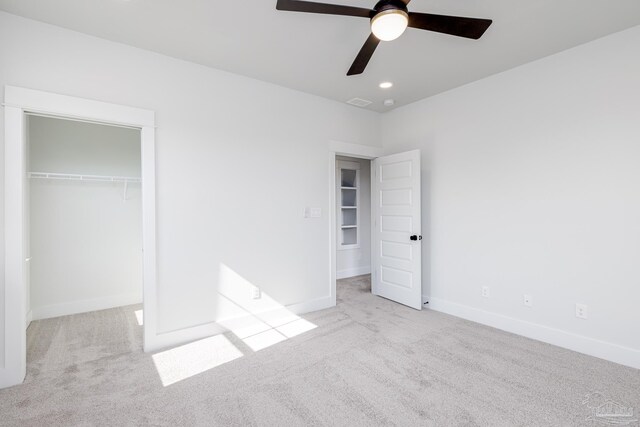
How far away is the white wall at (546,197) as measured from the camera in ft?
8.27

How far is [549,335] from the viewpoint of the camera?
2.90 meters

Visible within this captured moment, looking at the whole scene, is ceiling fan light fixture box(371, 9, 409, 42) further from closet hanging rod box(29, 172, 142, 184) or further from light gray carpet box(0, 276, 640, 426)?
closet hanging rod box(29, 172, 142, 184)

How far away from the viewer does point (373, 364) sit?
8.22ft

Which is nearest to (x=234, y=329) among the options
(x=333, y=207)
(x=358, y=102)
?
(x=333, y=207)

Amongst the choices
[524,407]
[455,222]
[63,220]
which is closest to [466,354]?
[524,407]

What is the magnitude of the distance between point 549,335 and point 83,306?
526cm

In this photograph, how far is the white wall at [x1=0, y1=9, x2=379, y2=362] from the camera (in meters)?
2.47

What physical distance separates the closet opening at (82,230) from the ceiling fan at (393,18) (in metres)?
3.02

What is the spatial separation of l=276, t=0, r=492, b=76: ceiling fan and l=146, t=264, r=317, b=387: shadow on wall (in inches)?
97.7

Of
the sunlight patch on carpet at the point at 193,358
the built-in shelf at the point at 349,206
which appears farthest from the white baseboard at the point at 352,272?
the sunlight patch on carpet at the point at 193,358

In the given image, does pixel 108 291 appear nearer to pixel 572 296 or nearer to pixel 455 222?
pixel 455 222

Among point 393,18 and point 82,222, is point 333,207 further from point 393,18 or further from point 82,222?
point 82,222

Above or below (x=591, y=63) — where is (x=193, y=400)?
below

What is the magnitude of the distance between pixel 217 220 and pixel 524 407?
295 centimetres
